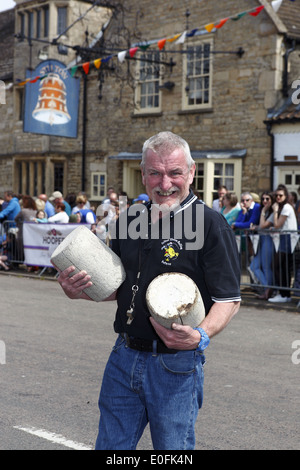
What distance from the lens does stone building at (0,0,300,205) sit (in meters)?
18.8

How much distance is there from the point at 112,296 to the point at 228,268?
0.59 meters

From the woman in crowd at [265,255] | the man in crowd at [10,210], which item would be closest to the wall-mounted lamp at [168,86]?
the man in crowd at [10,210]

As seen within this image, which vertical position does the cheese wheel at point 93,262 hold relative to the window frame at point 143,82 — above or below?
below

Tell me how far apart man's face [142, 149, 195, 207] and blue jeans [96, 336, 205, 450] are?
27.5 inches

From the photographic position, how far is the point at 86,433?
16.6ft

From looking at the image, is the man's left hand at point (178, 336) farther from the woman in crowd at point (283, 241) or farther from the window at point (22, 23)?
the window at point (22, 23)

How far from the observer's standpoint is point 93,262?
3.09m

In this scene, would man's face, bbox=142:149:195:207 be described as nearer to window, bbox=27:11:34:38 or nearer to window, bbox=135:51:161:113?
window, bbox=135:51:161:113

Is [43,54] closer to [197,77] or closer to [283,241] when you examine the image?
[197,77]

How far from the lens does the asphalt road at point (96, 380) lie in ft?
16.5

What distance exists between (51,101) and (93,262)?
18.6 metres

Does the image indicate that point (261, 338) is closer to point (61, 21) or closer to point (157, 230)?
point (157, 230)

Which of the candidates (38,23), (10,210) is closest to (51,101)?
(10,210)

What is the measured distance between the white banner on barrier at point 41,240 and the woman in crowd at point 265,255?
14.2ft
